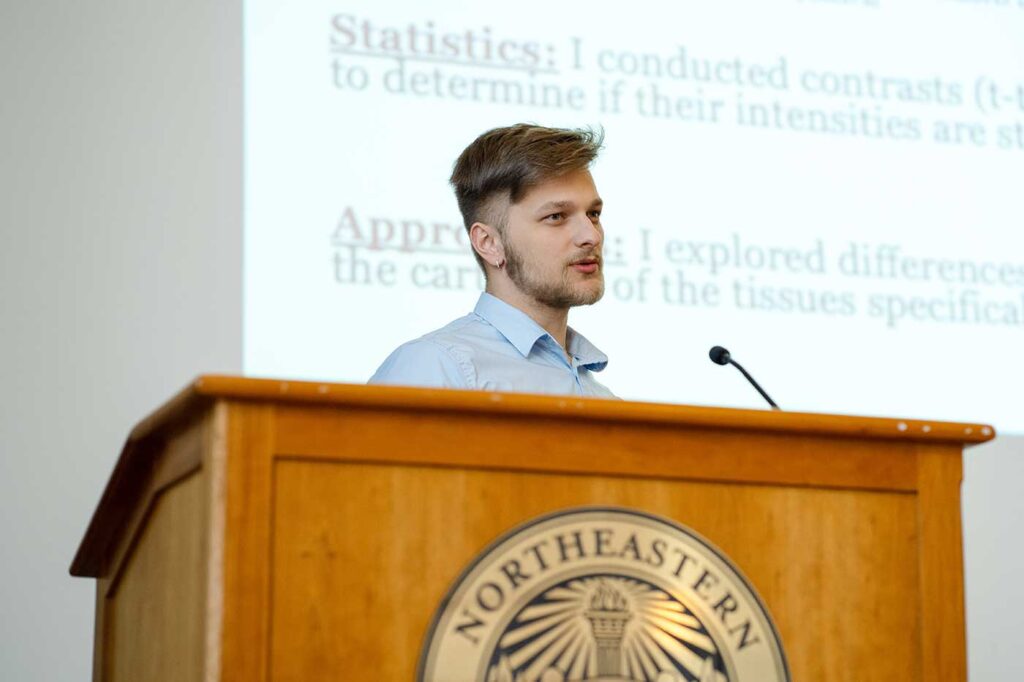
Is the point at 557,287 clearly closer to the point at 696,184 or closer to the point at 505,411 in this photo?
the point at 505,411

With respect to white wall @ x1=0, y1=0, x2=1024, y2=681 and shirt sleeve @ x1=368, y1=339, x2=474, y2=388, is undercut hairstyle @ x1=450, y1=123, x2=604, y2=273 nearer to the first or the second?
shirt sleeve @ x1=368, y1=339, x2=474, y2=388

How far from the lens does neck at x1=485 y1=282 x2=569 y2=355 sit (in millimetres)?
2531

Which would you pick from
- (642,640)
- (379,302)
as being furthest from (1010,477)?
(642,640)

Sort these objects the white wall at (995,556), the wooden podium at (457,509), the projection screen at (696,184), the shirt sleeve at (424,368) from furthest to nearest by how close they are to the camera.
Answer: the white wall at (995,556)
the projection screen at (696,184)
the shirt sleeve at (424,368)
the wooden podium at (457,509)

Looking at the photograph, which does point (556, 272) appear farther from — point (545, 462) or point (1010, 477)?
point (1010, 477)

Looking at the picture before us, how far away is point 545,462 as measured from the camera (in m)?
1.38

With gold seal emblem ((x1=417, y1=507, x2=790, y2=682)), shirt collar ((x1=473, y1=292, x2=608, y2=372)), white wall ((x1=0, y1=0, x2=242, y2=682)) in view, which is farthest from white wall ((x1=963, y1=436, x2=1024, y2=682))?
gold seal emblem ((x1=417, y1=507, x2=790, y2=682))

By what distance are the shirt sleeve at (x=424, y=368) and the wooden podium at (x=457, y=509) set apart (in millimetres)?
704

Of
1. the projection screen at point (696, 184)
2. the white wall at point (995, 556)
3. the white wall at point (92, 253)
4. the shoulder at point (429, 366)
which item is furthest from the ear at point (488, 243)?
the white wall at point (995, 556)

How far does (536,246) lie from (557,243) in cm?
4

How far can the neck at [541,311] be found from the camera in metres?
2.53

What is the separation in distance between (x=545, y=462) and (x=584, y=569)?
4.3 inches

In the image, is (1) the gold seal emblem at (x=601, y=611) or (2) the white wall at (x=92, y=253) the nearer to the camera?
(1) the gold seal emblem at (x=601, y=611)

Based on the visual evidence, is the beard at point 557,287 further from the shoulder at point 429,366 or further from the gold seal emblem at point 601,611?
the gold seal emblem at point 601,611
